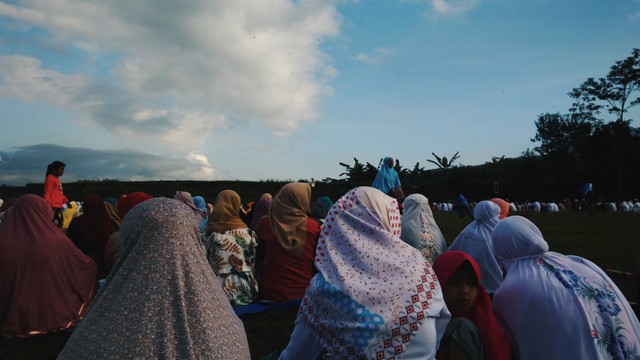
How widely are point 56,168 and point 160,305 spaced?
362 inches

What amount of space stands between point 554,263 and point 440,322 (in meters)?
0.91

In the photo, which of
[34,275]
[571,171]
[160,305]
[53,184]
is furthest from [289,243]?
[571,171]

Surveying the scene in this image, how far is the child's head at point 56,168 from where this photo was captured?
383 inches

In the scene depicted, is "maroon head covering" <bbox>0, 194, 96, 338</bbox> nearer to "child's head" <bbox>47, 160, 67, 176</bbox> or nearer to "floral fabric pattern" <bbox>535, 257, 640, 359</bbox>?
"floral fabric pattern" <bbox>535, 257, 640, 359</bbox>

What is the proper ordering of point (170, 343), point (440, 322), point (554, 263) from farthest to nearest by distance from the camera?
point (554, 263) → point (440, 322) → point (170, 343)

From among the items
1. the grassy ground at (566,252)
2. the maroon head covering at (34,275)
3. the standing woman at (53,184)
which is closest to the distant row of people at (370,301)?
the grassy ground at (566,252)

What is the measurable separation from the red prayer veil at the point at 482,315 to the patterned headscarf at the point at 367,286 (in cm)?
24

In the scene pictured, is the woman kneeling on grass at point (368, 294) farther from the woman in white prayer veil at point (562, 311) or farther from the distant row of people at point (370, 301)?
the woman in white prayer veil at point (562, 311)

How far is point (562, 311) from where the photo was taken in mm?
2545

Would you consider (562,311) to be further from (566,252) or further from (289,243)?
(566,252)

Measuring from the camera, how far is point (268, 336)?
4656mm

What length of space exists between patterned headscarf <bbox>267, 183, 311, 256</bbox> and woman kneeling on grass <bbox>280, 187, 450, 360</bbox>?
9.75ft

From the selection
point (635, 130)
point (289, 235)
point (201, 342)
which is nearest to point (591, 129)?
point (635, 130)

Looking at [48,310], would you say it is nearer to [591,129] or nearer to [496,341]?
[496,341]
